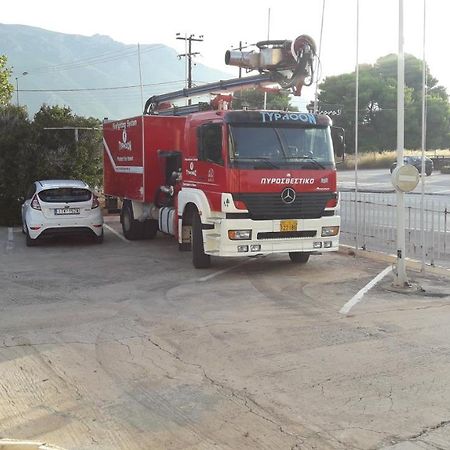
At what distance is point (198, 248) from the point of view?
10555mm

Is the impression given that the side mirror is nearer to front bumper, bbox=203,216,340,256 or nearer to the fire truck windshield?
the fire truck windshield

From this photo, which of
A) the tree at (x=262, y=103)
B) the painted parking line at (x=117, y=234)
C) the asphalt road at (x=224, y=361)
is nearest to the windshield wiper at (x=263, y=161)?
the asphalt road at (x=224, y=361)

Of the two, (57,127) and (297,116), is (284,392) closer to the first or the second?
(297,116)

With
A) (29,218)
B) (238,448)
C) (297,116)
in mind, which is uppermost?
(297,116)

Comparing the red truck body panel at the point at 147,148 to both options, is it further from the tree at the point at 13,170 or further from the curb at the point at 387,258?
the tree at the point at 13,170

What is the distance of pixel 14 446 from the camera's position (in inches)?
151

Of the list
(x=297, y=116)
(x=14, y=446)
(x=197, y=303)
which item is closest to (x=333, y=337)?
(x=197, y=303)

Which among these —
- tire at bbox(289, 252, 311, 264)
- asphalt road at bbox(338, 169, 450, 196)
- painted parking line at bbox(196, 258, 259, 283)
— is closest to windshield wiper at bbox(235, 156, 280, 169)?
painted parking line at bbox(196, 258, 259, 283)

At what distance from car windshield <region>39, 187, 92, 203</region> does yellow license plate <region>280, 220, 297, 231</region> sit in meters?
5.42

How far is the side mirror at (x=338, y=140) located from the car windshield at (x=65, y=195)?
580 centimetres

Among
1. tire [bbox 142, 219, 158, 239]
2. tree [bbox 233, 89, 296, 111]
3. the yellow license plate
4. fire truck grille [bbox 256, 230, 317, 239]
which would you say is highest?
Answer: tree [bbox 233, 89, 296, 111]

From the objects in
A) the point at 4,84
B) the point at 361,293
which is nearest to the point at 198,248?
the point at 361,293

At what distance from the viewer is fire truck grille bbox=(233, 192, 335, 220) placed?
A: 967cm

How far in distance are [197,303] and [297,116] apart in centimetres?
382
